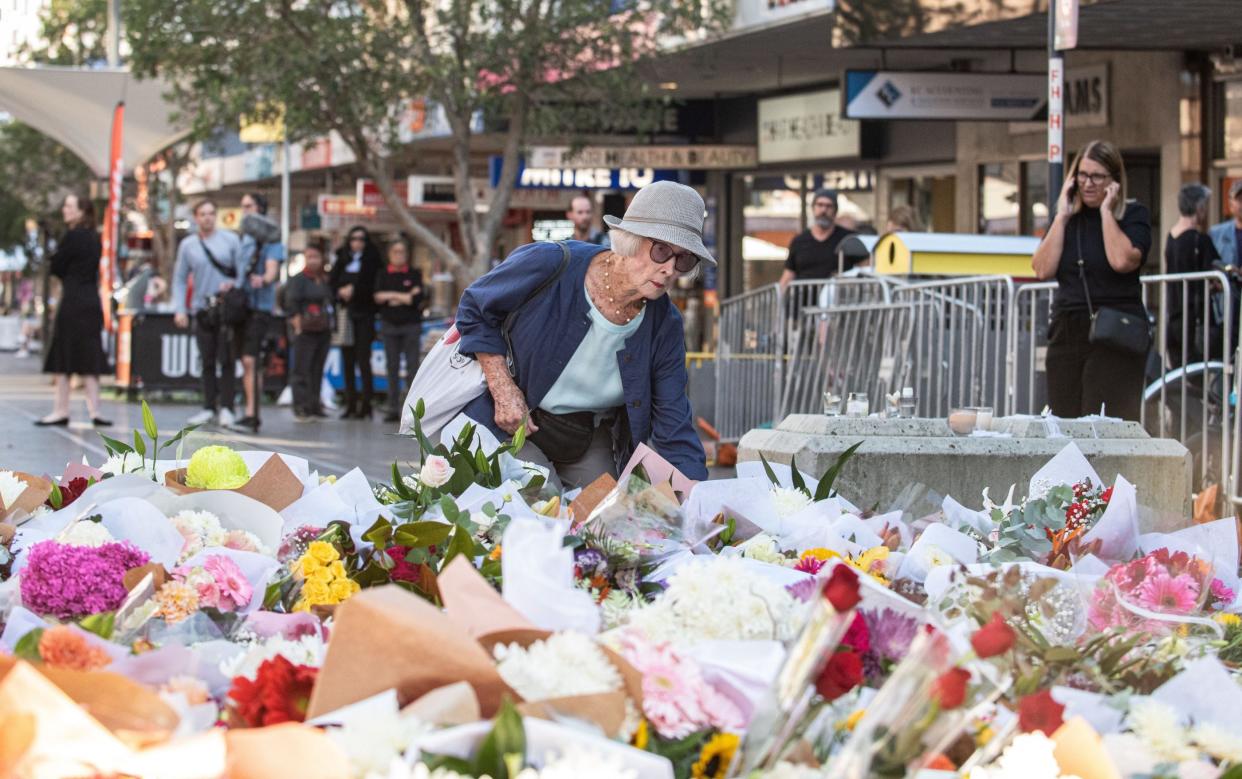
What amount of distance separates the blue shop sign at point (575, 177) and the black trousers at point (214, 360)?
7.13 metres

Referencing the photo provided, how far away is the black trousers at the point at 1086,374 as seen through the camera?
27.0ft

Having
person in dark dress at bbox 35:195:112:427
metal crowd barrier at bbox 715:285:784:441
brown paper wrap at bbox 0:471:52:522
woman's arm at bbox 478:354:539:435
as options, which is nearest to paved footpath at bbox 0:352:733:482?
person in dark dress at bbox 35:195:112:427

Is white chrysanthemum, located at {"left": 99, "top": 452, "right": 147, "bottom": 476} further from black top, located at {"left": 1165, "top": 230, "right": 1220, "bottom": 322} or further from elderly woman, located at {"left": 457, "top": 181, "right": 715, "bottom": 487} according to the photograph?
black top, located at {"left": 1165, "top": 230, "right": 1220, "bottom": 322}

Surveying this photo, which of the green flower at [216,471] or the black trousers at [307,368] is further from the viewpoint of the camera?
the black trousers at [307,368]

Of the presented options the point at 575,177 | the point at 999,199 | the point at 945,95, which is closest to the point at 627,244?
the point at 945,95

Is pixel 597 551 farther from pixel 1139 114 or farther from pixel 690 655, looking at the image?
pixel 1139 114

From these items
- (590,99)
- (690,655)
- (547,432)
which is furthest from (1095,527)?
(590,99)

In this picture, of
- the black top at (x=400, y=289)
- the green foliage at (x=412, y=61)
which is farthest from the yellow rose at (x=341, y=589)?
the green foliage at (x=412, y=61)

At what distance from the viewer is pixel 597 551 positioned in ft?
9.57

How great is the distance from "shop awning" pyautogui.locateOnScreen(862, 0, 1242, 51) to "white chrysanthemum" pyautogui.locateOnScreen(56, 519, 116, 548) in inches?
440

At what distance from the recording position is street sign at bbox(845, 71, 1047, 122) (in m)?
17.0

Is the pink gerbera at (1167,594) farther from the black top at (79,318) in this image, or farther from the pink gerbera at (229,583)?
the black top at (79,318)

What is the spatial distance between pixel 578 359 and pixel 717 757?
3115 millimetres

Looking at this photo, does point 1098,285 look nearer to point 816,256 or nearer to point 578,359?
point 578,359
